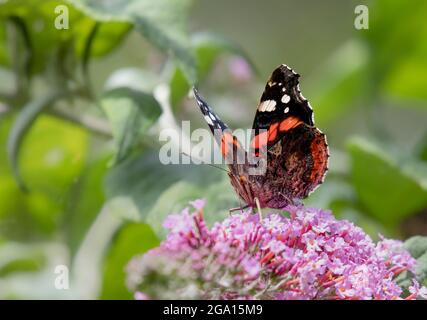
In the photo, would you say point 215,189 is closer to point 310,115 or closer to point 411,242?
point 310,115

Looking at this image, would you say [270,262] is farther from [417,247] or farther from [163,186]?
[163,186]

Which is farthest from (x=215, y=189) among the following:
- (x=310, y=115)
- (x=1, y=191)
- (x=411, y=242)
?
(x=1, y=191)

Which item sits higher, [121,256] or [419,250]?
[121,256]

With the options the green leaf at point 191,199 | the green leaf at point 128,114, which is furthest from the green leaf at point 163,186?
the green leaf at point 128,114

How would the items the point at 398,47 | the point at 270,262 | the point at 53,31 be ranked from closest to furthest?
the point at 270,262 → the point at 53,31 → the point at 398,47

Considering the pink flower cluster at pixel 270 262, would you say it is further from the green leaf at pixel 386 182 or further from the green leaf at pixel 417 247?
the green leaf at pixel 386 182

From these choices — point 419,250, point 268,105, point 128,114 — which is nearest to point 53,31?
point 128,114
